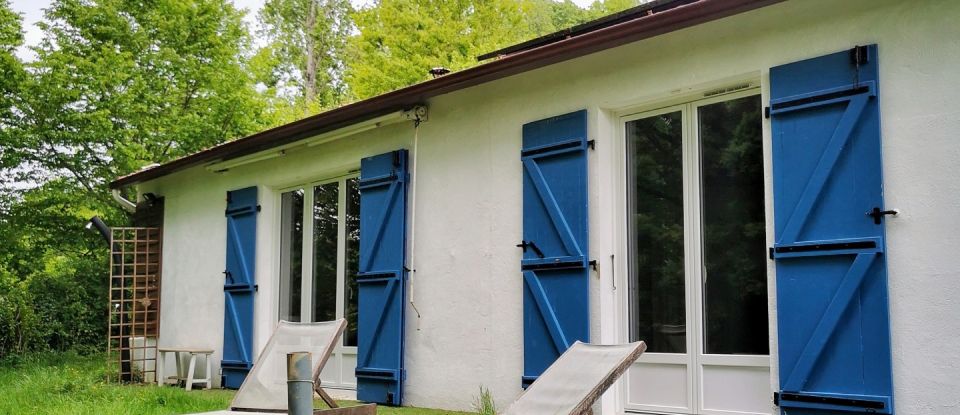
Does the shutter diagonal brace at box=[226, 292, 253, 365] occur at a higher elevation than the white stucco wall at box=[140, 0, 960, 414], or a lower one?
lower

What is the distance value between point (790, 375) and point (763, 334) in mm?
452

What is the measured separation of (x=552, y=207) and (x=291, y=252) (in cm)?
389

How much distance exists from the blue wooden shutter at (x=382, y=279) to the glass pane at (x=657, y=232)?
212 cm

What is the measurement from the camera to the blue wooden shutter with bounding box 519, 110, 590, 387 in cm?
623

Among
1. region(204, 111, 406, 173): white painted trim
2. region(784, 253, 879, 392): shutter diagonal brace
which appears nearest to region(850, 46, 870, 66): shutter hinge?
region(784, 253, 879, 392): shutter diagonal brace

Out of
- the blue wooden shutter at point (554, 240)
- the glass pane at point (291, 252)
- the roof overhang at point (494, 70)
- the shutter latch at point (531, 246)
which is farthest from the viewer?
the glass pane at point (291, 252)

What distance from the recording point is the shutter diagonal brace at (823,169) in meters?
4.95

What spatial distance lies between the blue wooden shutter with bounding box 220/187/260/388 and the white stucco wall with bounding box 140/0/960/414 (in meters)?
0.13

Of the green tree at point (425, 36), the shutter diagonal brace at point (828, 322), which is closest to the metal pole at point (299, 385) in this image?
the shutter diagonal brace at point (828, 322)

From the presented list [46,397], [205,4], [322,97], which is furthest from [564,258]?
[322,97]

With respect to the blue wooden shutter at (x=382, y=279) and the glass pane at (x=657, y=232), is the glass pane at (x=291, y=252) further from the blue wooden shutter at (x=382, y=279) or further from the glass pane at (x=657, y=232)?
the glass pane at (x=657, y=232)

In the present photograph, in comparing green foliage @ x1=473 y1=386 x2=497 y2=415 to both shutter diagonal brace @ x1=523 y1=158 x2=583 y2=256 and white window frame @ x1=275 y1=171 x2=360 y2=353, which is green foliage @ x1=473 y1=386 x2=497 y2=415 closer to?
shutter diagonal brace @ x1=523 y1=158 x2=583 y2=256

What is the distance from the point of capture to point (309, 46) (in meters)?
27.0

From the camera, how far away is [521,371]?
261 inches
